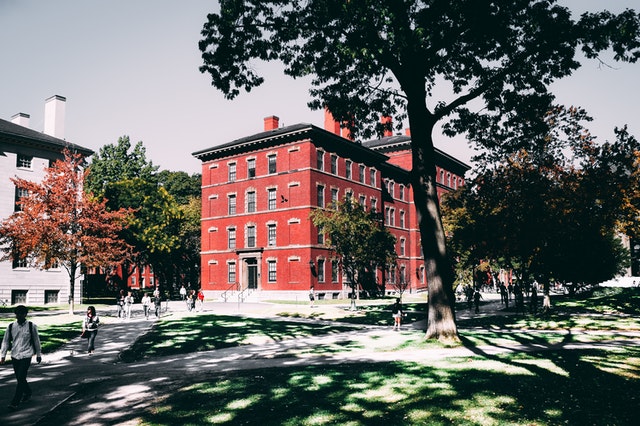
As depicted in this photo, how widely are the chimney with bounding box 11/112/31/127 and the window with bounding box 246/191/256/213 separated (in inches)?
885

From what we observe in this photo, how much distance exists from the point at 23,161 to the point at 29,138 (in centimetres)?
223

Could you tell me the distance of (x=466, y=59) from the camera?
17859 mm

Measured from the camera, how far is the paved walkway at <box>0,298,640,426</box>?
28.8ft

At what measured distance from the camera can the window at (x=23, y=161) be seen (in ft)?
137

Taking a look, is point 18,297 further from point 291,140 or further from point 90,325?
point 90,325

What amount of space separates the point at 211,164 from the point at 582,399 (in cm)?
4900

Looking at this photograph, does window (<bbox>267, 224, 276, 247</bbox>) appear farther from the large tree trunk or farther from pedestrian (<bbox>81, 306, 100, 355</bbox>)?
pedestrian (<bbox>81, 306, 100, 355</bbox>)

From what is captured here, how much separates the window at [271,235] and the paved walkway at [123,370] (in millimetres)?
28653

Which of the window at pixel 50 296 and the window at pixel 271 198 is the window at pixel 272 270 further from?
the window at pixel 50 296

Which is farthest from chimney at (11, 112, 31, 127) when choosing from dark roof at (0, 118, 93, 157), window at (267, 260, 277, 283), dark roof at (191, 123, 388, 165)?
window at (267, 260, 277, 283)

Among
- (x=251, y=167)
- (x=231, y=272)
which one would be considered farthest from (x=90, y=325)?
(x=251, y=167)

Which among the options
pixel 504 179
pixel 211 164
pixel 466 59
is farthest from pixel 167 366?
pixel 211 164

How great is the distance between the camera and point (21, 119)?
48500 mm

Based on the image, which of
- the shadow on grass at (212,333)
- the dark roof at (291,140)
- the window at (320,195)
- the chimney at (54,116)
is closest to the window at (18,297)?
the chimney at (54,116)
